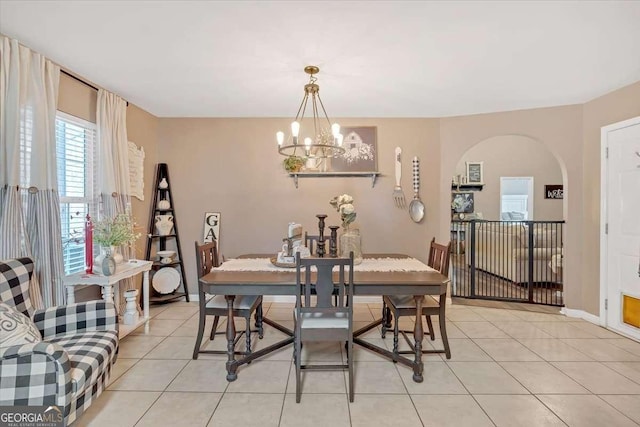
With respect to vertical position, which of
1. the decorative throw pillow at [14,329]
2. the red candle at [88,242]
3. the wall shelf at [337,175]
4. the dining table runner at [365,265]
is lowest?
the decorative throw pillow at [14,329]

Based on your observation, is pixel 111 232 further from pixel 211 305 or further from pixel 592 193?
pixel 592 193

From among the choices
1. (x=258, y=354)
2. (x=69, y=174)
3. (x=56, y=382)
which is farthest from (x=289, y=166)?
(x=56, y=382)

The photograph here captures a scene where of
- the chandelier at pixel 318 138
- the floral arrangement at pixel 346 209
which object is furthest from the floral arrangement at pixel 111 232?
the floral arrangement at pixel 346 209

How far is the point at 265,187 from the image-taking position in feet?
14.2

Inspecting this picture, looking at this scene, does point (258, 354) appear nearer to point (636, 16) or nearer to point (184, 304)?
point (184, 304)

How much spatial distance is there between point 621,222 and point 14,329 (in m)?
4.98

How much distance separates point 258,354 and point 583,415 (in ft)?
7.22

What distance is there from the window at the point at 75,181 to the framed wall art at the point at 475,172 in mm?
7954

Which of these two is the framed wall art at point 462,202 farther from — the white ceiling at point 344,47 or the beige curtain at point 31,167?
the beige curtain at point 31,167

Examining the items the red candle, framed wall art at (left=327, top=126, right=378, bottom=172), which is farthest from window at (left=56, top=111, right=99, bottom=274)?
framed wall art at (left=327, top=126, right=378, bottom=172)

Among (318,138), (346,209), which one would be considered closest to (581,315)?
(346,209)

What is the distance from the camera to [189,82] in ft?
10.3

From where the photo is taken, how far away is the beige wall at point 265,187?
4.29 metres

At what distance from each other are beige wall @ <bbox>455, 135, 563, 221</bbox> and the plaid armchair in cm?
811
